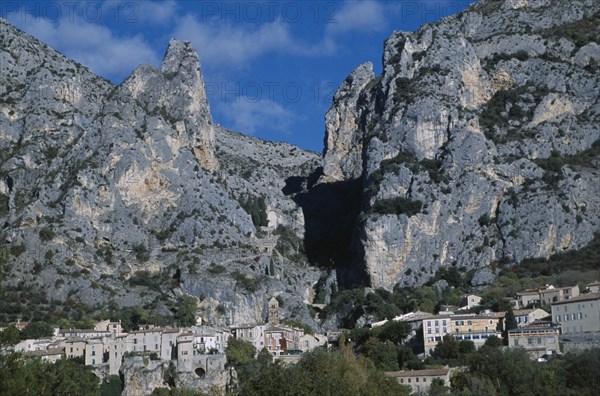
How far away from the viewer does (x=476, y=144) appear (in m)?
130

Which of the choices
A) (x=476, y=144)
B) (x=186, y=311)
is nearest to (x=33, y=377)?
(x=186, y=311)

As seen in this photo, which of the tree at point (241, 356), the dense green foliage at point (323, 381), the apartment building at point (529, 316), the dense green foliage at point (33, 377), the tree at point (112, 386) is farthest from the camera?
the apartment building at point (529, 316)

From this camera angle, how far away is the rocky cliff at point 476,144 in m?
124

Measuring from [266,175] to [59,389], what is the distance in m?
125

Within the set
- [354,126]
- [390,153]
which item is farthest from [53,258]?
[354,126]

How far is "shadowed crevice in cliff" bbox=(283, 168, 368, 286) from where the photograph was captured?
140 meters

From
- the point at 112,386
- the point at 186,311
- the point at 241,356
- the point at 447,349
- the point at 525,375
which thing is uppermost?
the point at 186,311

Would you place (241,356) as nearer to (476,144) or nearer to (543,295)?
(543,295)

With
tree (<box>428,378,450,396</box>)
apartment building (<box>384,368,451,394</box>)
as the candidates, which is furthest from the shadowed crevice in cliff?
tree (<box>428,378,450,396</box>)

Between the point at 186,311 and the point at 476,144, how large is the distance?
148 feet

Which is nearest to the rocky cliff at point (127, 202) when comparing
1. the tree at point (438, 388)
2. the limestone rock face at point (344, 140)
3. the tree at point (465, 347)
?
the limestone rock face at point (344, 140)

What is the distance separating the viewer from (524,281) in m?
113

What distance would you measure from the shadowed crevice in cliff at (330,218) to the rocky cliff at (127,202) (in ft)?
8.78

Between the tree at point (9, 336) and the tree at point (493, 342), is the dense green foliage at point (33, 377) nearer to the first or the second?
the tree at point (9, 336)
